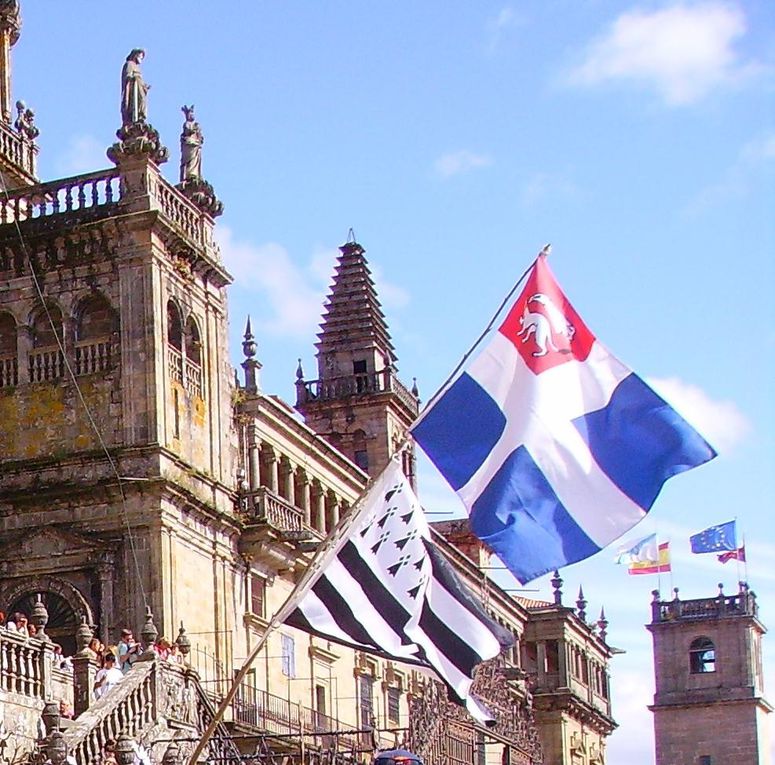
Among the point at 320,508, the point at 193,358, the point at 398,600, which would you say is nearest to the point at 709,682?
the point at 320,508

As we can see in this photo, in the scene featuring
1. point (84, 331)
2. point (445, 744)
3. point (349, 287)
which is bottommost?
point (445, 744)

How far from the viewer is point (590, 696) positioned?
7625 cm

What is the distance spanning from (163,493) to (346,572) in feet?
59.8

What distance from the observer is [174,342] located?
41438 millimetres

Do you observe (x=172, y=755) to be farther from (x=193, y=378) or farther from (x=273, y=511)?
(x=273, y=511)

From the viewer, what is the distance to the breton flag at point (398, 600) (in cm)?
2123

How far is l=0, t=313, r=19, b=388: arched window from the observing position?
136 ft

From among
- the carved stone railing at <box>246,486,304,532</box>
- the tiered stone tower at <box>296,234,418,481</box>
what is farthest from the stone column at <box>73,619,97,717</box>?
the tiered stone tower at <box>296,234,418,481</box>

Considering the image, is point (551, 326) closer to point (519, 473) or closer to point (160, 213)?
point (519, 473)

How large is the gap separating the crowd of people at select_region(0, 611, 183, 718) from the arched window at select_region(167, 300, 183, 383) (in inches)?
295

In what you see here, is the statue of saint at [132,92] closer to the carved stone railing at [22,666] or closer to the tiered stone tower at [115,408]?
the tiered stone tower at [115,408]

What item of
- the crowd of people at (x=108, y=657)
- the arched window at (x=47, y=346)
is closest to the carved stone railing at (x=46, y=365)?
the arched window at (x=47, y=346)

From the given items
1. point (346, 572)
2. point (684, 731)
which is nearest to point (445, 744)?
point (346, 572)

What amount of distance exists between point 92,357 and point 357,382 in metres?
22.6
